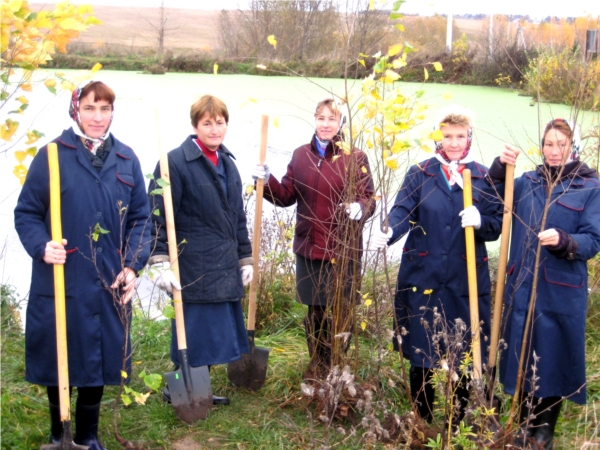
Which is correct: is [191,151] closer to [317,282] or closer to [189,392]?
[317,282]

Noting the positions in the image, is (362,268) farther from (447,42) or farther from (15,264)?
(447,42)

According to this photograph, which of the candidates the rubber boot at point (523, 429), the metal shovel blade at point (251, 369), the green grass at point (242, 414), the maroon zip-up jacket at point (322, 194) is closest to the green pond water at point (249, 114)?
the green grass at point (242, 414)

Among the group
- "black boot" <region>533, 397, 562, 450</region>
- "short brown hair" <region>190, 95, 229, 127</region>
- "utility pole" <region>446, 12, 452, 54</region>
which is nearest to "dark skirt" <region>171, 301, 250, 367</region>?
"short brown hair" <region>190, 95, 229, 127</region>

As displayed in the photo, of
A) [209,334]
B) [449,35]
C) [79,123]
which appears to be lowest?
[209,334]

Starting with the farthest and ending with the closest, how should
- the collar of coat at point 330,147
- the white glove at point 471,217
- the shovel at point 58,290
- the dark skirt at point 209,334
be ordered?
the collar of coat at point 330,147
the dark skirt at point 209,334
the white glove at point 471,217
the shovel at point 58,290

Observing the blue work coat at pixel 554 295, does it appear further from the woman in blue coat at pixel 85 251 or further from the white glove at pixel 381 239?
the woman in blue coat at pixel 85 251

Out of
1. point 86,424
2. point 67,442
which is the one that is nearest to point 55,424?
point 86,424

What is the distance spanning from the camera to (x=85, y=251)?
9.28ft

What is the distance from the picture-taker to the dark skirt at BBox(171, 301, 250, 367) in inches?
135

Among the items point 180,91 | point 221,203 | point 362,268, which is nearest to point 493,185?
point 362,268

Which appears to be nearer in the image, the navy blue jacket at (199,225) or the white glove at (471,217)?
the white glove at (471,217)

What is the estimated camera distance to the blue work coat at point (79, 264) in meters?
2.78

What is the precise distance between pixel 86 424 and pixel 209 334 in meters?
0.73

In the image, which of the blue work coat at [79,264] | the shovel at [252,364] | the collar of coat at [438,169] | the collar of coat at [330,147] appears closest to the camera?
the blue work coat at [79,264]
